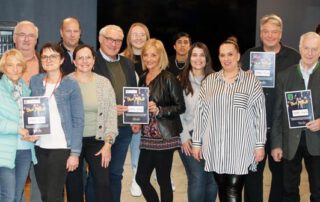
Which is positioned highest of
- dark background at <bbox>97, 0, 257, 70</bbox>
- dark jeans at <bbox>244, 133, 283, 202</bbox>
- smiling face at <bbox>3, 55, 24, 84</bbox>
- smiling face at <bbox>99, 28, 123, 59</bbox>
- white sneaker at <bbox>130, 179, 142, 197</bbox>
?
dark background at <bbox>97, 0, 257, 70</bbox>

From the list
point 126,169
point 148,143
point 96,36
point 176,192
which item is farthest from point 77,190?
point 96,36

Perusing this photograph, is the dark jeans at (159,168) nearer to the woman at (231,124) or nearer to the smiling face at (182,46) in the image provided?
the woman at (231,124)

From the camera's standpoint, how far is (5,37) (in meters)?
6.24

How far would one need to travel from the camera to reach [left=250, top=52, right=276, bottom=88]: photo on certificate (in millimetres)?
4008

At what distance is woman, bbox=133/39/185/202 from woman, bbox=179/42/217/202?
70mm

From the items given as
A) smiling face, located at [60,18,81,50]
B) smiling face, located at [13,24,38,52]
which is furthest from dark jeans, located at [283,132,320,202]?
smiling face, located at [13,24,38,52]

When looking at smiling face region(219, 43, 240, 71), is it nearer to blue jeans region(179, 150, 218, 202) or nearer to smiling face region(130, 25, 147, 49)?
blue jeans region(179, 150, 218, 202)

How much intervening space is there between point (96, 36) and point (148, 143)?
13.4ft

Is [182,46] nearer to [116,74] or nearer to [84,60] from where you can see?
[116,74]

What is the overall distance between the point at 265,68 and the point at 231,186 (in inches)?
42.1

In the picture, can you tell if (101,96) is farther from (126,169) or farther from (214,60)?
(214,60)

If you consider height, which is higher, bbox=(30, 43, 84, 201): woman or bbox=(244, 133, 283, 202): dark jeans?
bbox=(30, 43, 84, 201): woman

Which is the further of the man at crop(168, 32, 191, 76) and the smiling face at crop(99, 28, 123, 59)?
the man at crop(168, 32, 191, 76)

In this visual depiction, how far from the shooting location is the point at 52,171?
3396 millimetres
